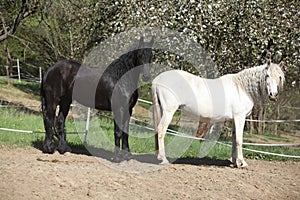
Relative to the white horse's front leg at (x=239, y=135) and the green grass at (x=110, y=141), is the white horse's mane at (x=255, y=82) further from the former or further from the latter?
the green grass at (x=110, y=141)

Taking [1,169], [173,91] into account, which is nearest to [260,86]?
[173,91]

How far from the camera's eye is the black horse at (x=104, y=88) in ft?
22.2

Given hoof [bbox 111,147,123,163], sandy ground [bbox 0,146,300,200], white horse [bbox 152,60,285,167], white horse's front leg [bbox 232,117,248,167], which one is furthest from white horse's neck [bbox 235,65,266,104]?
hoof [bbox 111,147,123,163]

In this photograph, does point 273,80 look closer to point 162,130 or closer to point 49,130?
Answer: point 162,130

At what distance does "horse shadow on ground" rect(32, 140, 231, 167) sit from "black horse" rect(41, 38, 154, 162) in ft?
1.69

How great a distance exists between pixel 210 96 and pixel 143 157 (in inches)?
66.2

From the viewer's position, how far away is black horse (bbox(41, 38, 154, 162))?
6781 millimetres

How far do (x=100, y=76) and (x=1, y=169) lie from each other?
2.13m

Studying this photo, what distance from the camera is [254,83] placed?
7102mm

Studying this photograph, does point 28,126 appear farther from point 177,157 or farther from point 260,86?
point 260,86

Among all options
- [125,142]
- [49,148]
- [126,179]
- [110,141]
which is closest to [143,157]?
[125,142]

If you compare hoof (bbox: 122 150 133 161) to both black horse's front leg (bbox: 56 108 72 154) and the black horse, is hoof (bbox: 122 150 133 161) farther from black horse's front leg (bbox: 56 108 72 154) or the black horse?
black horse's front leg (bbox: 56 108 72 154)

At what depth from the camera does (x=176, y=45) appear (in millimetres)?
10305

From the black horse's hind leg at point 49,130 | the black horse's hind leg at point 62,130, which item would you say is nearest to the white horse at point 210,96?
the black horse's hind leg at point 62,130
